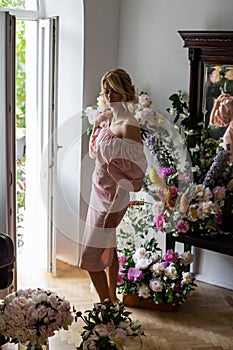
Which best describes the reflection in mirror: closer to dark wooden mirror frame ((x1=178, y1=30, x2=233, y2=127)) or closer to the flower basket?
dark wooden mirror frame ((x1=178, y1=30, x2=233, y2=127))

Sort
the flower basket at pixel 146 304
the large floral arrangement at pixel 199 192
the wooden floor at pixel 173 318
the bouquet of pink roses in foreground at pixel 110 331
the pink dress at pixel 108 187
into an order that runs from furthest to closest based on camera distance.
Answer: the flower basket at pixel 146 304 < the large floral arrangement at pixel 199 192 < the pink dress at pixel 108 187 < the wooden floor at pixel 173 318 < the bouquet of pink roses in foreground at pixel 110 331

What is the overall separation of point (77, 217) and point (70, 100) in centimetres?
85

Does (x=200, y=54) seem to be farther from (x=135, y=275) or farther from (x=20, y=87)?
(x=20, y=87)

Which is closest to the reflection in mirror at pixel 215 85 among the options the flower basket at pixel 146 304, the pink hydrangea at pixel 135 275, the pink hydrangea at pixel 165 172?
the pink hydrangea at pixel 165 172

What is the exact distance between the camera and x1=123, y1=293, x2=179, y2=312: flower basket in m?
4.18

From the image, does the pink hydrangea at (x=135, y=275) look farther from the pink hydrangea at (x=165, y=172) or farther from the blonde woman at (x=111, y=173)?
the pink hydrangea at (x=165, y=172)

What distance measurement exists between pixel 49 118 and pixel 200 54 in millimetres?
1119

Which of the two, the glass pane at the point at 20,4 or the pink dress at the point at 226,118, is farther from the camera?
the glass pane at the point at 20,4

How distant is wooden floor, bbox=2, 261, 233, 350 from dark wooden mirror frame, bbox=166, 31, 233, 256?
1.42 ft

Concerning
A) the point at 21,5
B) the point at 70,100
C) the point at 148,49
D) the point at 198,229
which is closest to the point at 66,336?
the point at 198,229

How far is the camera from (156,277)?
4164mm

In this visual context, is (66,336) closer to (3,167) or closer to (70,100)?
(3,167)

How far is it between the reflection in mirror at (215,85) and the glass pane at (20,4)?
1.32 meters

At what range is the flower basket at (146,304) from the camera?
165 inches
